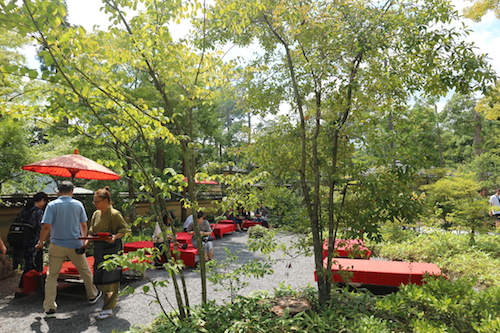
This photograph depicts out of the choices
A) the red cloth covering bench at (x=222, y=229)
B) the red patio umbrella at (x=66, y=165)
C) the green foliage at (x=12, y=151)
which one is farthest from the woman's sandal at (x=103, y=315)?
the red cloth covering bench at (x=222, y=229)

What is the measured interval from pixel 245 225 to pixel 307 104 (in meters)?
11.5

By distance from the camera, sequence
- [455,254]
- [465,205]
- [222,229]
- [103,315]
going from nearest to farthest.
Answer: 1. [103,315]
2. [455,254]
3. [465,205]
4. [222,229]

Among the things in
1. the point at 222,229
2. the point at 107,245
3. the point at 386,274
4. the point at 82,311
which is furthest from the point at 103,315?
the point at 222,229

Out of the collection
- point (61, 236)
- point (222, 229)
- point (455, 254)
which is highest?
point (61, 236)

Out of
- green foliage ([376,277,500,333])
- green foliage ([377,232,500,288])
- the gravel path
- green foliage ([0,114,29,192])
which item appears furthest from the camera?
green foliage ([0,114,29,192])

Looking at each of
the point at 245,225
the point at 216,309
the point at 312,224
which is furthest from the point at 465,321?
the point at 245,225

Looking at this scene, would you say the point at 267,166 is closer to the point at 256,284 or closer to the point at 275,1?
the point at 275,1

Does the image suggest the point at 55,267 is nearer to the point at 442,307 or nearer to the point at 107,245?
the point at 107,245

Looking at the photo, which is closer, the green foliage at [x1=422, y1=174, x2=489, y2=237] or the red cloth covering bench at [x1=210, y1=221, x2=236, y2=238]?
the green foliage at [x1=422, y1=174, x2=489, y2=237]

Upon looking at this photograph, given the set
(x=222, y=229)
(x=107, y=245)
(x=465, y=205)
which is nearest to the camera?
(x=107, y=245)

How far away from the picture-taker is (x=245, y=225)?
15.2 m

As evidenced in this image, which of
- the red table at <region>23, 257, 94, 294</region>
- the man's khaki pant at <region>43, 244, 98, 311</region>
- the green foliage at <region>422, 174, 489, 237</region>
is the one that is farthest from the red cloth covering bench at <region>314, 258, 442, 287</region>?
the red table at <region>23, 257, 94, 294</region>

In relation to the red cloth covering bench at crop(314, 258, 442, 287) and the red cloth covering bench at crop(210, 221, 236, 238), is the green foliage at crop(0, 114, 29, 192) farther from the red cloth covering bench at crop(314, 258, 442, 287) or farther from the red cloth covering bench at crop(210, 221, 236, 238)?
the red cloth covering bench at crop(314, 258, 442, 287)

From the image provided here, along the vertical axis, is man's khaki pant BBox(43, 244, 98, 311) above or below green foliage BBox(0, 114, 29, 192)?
below
